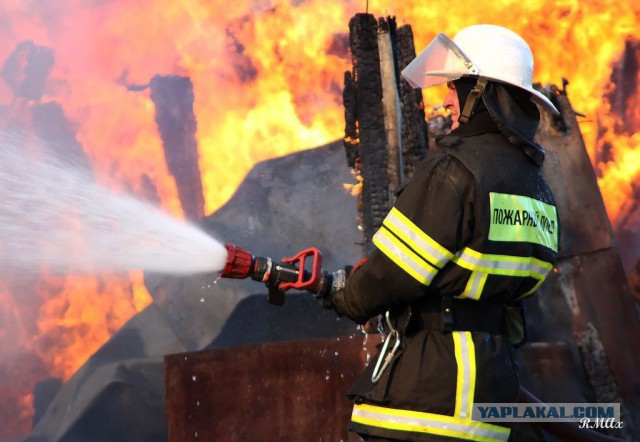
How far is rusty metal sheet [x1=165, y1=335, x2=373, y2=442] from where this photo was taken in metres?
4.09

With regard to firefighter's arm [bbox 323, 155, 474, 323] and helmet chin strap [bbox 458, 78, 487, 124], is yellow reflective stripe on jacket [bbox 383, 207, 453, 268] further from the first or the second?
helmet chin strap [bbox 458, 78, 487, 124]

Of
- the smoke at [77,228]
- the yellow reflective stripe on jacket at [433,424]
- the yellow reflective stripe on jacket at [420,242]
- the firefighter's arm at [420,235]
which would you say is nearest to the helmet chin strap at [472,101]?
the firefighter's arm at [420,235]

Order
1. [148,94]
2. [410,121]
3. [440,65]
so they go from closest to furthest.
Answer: [440,65]
[410,121]
[148,94]

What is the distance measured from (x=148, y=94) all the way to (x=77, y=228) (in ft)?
6.84

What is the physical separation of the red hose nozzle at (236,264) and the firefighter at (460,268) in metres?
0.57

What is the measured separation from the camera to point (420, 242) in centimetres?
228

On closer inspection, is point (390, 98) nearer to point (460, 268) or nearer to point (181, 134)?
point (460, 268)

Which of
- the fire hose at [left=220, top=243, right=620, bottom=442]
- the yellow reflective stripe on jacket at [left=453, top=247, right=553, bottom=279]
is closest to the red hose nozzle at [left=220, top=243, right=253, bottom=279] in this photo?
the fire hose at [left=220, top=243, right=620, bottom=442]

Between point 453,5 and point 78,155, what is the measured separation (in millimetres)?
5008

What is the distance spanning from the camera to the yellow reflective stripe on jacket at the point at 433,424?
226 centimetres

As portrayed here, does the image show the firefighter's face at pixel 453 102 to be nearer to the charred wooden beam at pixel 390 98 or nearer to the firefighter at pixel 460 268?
the firefighter at pixel 460 268

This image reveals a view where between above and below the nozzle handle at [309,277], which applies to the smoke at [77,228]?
above

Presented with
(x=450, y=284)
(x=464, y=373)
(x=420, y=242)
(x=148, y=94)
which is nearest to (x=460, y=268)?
(x=450, y=284)

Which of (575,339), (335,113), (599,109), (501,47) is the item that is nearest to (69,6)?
(335,113)
